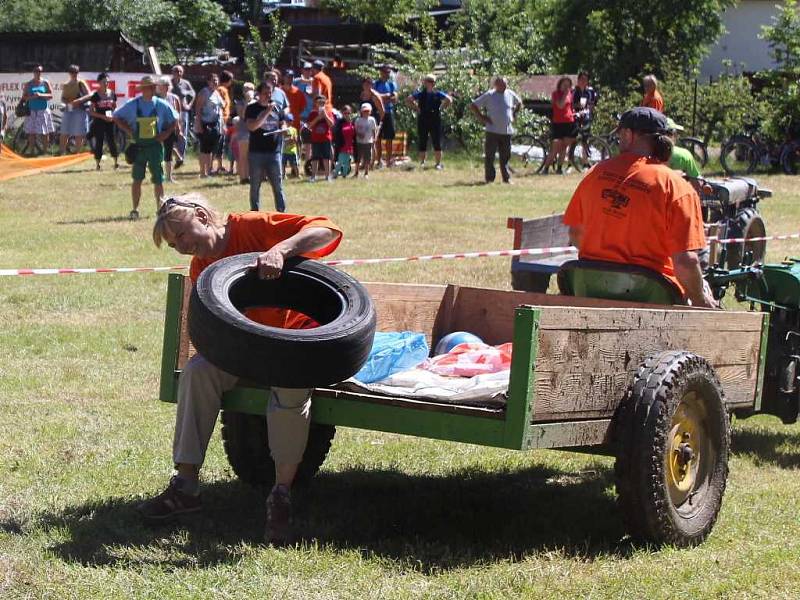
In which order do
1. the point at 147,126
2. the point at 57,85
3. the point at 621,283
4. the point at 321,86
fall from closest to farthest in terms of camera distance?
the point at 621,283
the point at 147,126
the point at 321,86
the point at 57,85

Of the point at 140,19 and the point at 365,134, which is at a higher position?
the point at 140,19

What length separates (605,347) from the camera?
493 centimetres

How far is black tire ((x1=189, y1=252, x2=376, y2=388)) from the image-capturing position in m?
4.81

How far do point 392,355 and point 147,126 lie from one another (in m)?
11.7

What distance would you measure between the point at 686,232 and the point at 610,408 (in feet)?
3.96

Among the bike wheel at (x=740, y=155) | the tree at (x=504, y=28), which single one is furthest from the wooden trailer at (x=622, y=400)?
the tree at (x=504, y=28)

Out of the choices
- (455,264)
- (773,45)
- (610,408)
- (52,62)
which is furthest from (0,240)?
(52,62)

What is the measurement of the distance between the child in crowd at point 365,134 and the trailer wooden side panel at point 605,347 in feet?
54.4

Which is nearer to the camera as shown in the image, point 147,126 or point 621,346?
point 621,346

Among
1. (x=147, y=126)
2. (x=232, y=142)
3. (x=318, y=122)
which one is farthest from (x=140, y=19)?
(x=147, y=126)

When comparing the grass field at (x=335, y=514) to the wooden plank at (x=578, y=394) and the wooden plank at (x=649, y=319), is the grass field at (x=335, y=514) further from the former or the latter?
the wooden plank at (x=649, y=319)

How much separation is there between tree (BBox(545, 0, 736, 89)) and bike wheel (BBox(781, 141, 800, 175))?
1569 cm

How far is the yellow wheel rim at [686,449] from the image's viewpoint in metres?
5.13

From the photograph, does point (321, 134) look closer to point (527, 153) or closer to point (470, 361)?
point (527, 153)
